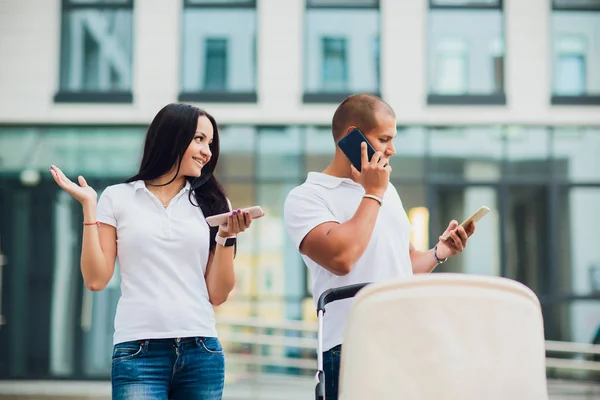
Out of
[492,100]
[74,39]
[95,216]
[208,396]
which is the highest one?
[74,39]

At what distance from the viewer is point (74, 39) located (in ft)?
44.2

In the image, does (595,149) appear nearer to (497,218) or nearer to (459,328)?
(497,218)

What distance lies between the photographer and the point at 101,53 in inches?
528

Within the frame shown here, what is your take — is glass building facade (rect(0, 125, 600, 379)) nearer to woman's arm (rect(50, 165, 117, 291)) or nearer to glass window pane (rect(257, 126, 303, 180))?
glass window pane (rect(257, 126, 303, 180))

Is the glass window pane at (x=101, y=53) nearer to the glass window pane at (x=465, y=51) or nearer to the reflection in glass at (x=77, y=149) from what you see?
the reflection in glass at (x=77, y=149)

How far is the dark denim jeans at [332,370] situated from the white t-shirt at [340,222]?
0.08 feet

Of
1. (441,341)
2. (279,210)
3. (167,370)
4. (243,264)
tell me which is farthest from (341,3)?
(441,341)

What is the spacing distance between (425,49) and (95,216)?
10.5 meters

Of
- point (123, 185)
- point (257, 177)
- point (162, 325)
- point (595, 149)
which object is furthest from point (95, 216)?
point (595, 149)

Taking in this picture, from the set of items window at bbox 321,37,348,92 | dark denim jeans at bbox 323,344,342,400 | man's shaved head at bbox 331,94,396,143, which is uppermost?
window at bbox 321,37,348,92

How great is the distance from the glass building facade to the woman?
9.52m

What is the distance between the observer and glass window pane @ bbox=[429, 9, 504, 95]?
13367mm

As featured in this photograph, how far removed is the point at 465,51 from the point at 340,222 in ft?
34.1

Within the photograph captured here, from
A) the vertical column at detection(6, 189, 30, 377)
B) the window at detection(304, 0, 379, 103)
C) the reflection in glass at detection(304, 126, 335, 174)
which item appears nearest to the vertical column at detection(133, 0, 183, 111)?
the window at detection(304, 0, 379, 103)
